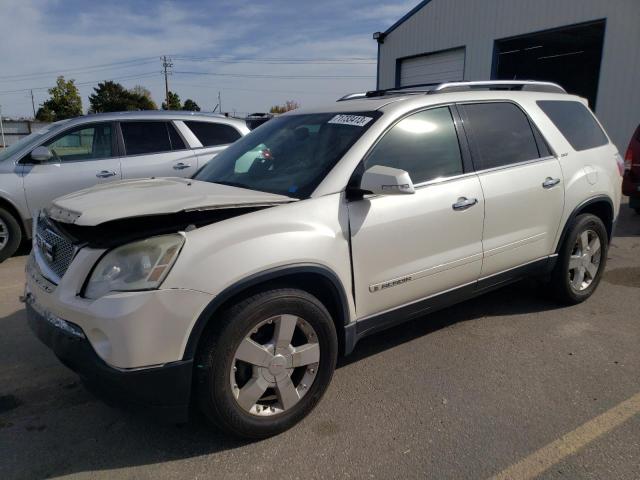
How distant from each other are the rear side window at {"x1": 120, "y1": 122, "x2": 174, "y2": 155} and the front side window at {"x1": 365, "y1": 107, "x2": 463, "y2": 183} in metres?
4.37

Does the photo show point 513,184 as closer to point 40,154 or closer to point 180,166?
point 180,166

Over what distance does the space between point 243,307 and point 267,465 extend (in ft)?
2.57

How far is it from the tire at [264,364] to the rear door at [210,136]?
4.65 meters

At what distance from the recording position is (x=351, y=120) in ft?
10.4

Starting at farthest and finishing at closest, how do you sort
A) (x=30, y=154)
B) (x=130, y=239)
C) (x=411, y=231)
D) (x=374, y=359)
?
(x=30, y=154)
(x=374, y=359)
(x=411, y=231)
(x=130, y=239)

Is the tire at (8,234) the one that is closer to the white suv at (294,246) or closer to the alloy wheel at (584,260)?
the white suv at (294,246)

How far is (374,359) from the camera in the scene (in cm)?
345

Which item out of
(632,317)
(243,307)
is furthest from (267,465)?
(632,317)

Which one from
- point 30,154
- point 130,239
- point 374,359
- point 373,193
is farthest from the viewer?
point 30,154

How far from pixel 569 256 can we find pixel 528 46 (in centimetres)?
1472

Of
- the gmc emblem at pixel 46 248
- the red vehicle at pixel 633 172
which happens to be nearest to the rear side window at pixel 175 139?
the gmc emblem at pixel 46 248

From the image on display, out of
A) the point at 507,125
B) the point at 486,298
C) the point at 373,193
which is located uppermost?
the point at 507,125

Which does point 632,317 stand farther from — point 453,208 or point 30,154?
point 30,154

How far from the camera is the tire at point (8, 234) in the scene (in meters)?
5.87
